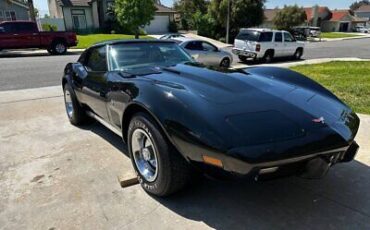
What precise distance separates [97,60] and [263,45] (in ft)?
40.7

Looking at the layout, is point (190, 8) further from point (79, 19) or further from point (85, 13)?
point (79, 19)

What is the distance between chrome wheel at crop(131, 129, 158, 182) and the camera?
303 cm

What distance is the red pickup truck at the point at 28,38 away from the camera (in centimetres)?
1767

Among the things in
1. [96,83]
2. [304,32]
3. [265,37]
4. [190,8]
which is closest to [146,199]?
[96,83]

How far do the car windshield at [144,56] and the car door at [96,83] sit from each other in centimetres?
18

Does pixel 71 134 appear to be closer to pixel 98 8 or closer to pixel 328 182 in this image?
pixel 328 182

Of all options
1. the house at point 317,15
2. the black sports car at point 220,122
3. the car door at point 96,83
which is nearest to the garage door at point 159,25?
the house at point 317,15

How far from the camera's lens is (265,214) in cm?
270

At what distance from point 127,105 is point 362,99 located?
5226mm

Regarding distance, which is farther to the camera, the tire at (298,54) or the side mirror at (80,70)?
the tire at (298,54)

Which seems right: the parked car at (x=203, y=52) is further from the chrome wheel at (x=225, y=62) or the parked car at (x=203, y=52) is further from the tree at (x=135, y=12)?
the tree at (x=135, y=12)

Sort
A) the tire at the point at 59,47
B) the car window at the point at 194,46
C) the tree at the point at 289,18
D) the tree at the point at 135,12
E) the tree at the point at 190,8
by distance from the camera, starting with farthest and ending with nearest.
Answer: the tree at the point at 190,8 → the tree at the point at 289,18 → the tree at the point at 135,12 → the tire at the point at 59,47 → the car window at the point at 194,46

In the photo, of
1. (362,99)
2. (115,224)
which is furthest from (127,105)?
(362,99)

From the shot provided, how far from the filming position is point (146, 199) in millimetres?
2982
